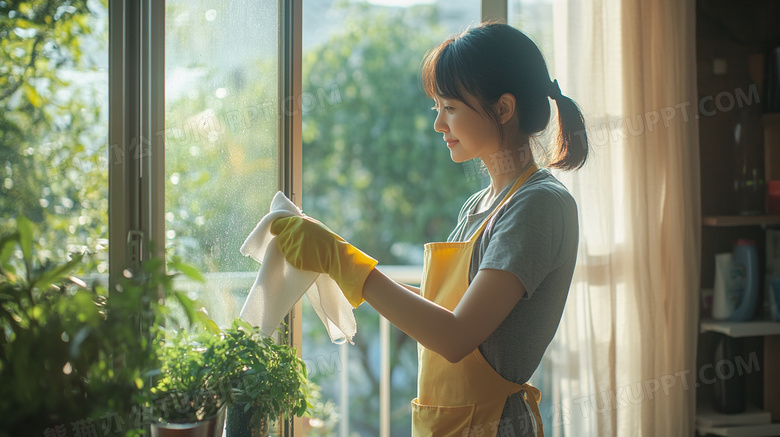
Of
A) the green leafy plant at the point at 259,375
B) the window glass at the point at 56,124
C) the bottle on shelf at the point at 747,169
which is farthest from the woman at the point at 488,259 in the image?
the bottle on shelf at the point at 747,169

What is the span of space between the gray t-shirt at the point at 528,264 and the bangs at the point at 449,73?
209 millimetres

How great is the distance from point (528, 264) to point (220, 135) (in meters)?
0.73

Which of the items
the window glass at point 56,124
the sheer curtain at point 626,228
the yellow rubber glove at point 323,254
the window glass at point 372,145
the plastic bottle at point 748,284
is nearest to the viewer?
the window glass at point 56,124

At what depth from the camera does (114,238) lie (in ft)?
3.34

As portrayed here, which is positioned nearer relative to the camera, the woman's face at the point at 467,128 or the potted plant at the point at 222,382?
the potted plant at the point at 222,382

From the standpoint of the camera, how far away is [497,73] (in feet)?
3.36

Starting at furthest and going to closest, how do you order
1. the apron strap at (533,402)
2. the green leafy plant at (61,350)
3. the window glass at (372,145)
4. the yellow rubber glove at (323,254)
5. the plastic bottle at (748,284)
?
1. the window glass at (372,145)
2. the plastic bottle at (748,284)
3. the apron strap at (533,402)
4. the yellow rubber glove at (323,254)
5. the green leafy plant at (61,350)

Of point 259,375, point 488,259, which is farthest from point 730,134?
point 259,375

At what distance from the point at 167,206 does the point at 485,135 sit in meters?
0.62

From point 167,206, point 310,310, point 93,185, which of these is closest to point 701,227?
point 167,206

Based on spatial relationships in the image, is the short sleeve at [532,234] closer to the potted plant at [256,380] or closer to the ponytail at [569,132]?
the ponytail at [569,132]

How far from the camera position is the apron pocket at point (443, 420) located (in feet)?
3.37

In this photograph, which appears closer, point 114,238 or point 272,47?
point 114,238

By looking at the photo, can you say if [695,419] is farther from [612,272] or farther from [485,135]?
[485,135]
